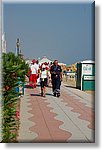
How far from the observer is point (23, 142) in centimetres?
423

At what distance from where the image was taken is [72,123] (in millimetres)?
5652

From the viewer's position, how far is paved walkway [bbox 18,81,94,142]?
182 inches

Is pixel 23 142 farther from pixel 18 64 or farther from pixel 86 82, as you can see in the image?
pixel 86 82

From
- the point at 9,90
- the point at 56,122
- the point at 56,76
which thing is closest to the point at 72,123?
the point at 56,122

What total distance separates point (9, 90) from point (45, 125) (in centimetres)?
143

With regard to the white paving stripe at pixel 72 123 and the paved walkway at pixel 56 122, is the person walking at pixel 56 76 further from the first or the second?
A: the white paving stripe at pixel 72 123

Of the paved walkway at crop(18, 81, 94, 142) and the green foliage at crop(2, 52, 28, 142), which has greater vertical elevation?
the green foliage at crop(2, 52, 28, 142)

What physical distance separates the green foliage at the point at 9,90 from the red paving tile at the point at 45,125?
1.40 feet

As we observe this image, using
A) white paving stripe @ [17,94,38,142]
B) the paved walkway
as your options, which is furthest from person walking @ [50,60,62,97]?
white paving stripe @ [17,94,38,142]

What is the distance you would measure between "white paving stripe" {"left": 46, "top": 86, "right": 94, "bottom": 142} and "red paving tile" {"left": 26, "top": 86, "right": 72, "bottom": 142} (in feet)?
0.33

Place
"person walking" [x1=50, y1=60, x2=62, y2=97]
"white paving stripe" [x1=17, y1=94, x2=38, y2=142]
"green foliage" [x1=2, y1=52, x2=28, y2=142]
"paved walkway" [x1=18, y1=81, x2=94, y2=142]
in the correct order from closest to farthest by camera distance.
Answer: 1. "green foliage" [x1=2, y1=52, x2=28, y2=142]
2. "white paving stripe" [x1=17, y1=94, x2=38, y2=142]
3. "paved walkway" [x1=18, y1=81, x2=94, y2=142]
4. "person walking" [x1=50, y1=60, x2=62, y2=97]

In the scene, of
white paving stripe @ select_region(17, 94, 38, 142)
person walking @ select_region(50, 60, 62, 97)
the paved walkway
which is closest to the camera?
white paving stripe @ select_region(17, 94, 38, 142)

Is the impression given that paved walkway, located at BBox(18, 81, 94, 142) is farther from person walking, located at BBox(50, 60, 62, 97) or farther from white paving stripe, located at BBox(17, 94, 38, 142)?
person walking, located at BBox(50, 60, 62, 97)

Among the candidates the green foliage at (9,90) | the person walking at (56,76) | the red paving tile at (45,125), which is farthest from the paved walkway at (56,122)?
the person walking at (56,76)
